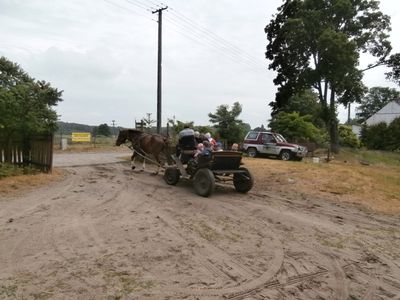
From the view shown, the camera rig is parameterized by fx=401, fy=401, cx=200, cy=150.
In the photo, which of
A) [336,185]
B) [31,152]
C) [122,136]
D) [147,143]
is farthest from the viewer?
[122,136]

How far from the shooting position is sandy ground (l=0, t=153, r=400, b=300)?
4961 millimetres

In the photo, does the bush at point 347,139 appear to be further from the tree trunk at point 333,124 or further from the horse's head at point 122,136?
the horse's head at point 122,136

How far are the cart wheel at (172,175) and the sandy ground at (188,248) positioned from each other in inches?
71.4

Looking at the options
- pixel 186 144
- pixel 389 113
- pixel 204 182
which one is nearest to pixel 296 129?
pixel 186 144

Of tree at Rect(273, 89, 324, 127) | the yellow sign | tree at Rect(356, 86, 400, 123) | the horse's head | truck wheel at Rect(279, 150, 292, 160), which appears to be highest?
tree at Rect(356, 86, 400, 123)

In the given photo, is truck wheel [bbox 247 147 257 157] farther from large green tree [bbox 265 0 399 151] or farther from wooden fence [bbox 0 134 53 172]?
wooden fence [bbox 0 134 53 172]

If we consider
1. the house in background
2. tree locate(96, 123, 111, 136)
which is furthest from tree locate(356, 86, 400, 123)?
tree locate(96, 123, 111, 136)

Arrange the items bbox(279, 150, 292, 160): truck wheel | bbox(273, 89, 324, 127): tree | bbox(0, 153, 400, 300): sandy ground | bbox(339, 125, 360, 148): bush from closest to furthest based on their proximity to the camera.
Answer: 1. bbox(0, 153, 400, 300): sandy ground
2. bbox(279, 150, 292, 160): truck wheel
3. bbox(339, 125, 360, 148): bush
4. bbox(273, 89, 324, 127): tree

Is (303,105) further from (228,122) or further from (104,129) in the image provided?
(104,129)

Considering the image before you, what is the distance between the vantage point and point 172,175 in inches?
505

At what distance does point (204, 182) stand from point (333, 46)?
22.1 meters

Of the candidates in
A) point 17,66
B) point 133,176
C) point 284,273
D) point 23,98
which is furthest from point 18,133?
point 284,273

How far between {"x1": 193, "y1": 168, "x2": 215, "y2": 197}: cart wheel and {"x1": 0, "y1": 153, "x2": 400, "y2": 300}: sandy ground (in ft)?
0.98

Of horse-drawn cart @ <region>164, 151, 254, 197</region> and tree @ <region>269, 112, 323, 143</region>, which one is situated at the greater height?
tree @ <region>269, 112, 323, 143</region>
